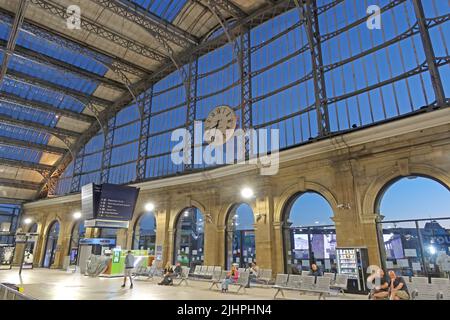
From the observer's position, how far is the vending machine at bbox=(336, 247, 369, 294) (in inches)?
424

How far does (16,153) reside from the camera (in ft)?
95.0

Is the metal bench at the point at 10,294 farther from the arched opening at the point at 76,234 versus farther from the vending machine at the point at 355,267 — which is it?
the arched opening at the point at 76,234

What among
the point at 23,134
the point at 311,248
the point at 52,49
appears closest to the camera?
the point at 311,248

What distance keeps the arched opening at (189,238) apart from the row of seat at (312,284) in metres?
8.10

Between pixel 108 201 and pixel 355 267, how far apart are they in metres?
12.7

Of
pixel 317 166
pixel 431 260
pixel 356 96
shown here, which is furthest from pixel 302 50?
pixel 431 260

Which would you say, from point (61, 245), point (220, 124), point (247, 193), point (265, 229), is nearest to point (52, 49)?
point (220, 124)

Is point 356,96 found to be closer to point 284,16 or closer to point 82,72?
point 284,16

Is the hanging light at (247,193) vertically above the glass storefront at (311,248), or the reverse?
the hanging light at (247,193)

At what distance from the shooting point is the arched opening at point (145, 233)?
68.4 feet

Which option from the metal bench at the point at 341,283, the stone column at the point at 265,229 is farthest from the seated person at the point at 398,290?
the stone column at the point at 265,229

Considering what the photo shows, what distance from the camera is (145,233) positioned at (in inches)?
850

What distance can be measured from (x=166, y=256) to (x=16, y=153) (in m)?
20.4

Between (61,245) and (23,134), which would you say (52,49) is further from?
(61,245)
